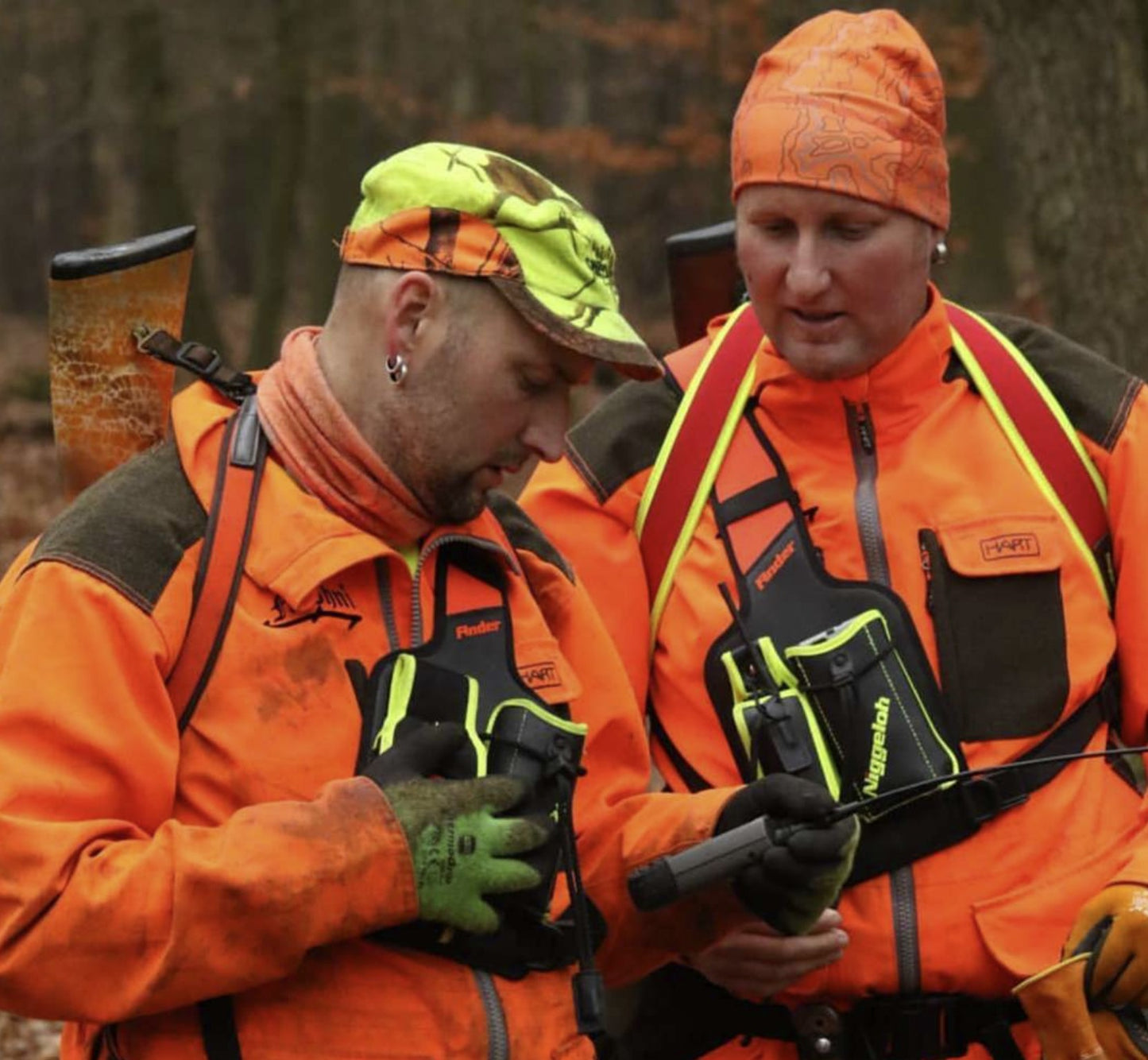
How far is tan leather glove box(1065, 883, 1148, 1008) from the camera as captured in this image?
3463mm

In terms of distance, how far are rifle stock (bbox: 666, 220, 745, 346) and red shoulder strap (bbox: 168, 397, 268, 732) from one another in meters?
1.52

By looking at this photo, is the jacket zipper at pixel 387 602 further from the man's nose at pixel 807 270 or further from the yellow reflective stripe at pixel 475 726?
the man's nose at pixel 807 270

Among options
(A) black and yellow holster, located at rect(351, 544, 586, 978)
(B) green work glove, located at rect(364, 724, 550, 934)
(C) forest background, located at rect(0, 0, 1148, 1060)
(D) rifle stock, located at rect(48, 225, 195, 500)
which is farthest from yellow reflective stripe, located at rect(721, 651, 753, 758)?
(C) forest background, located at rect(0, 0, 1148, 1060)

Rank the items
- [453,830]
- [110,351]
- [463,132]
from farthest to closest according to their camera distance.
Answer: [463,132]
[110,351]
[453,830]

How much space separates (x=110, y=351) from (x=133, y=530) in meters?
0.56

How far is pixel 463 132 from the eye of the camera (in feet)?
82.4

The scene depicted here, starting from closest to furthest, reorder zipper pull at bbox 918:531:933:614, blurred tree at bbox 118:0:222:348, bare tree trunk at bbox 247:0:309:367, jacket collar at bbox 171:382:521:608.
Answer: jacket collar at bbox 171:382:521:608
zipper pull at bbox 918:531:933:614
blurred tree at bbox 118:0:222:348
bare tree trunk at bbox 247:0:309:367

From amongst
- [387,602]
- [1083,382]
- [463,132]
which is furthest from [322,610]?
[463,132]

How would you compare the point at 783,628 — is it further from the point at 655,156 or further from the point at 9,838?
the point at 655,156

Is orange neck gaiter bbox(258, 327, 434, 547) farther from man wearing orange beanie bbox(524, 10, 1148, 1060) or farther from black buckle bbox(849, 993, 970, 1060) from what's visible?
black buckle bbox(849, 993, 970, 1060)

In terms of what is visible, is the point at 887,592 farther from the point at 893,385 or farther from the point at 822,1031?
the point at 822,1031

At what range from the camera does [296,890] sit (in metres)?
2.75

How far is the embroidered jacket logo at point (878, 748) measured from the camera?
3611 millimetres

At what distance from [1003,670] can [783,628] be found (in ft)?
1.31
